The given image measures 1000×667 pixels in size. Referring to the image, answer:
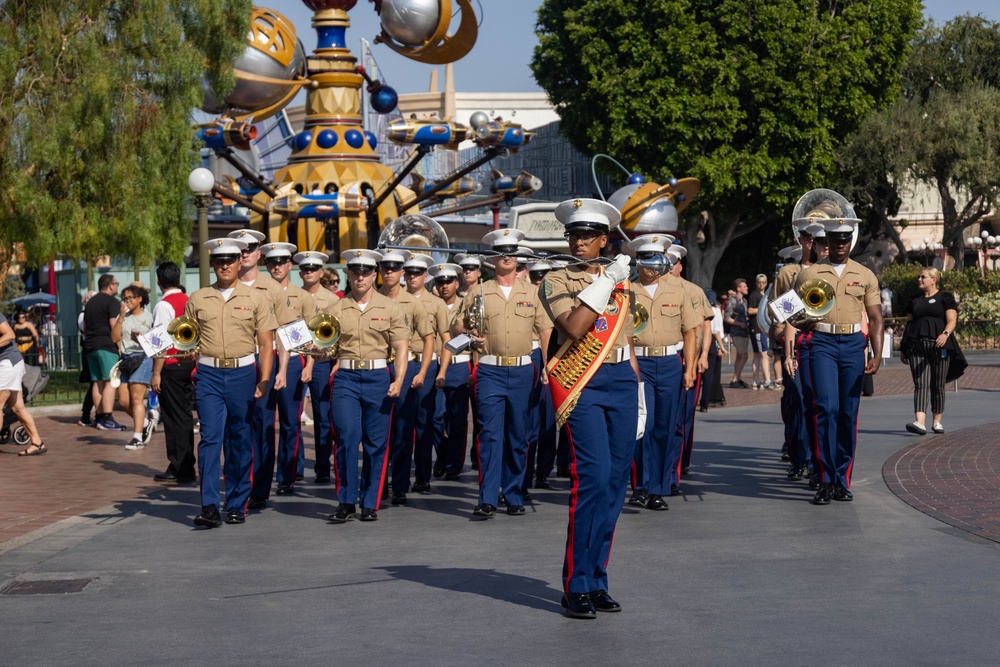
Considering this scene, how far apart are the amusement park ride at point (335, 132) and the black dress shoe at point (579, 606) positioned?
1960 centimetres

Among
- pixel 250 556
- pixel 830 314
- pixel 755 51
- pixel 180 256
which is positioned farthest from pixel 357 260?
pixel 755 51

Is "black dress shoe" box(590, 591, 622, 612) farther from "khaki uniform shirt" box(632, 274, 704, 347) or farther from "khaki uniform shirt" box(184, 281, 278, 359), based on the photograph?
"khaki uniform shirt" box(632, 274, 704, 347)

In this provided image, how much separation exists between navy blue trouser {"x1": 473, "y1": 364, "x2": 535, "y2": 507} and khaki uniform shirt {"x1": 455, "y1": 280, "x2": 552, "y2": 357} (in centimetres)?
15

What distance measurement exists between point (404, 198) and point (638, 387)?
21330mm

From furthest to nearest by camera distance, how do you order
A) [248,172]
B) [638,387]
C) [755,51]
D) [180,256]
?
[755,51] < [248,172] < [180,256] < [638,387]

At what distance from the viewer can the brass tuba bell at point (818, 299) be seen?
10.6 metres

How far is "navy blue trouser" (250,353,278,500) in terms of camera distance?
1089 cm

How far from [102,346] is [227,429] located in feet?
26.2

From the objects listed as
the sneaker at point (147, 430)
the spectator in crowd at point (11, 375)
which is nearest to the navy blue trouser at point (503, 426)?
the spectator in crowd at point (11, 375)

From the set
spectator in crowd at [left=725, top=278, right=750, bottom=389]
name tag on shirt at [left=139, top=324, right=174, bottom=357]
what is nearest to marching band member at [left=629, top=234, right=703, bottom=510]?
name tag on shirt at [left=139, top=324, right=174, bottom=357]

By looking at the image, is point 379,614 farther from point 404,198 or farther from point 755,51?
point 755,51

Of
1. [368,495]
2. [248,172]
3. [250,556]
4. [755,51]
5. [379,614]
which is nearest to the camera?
[379,614]

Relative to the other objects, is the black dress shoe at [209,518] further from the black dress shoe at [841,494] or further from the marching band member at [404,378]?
the black dress shoe at [841,494]

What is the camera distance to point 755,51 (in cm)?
4094
